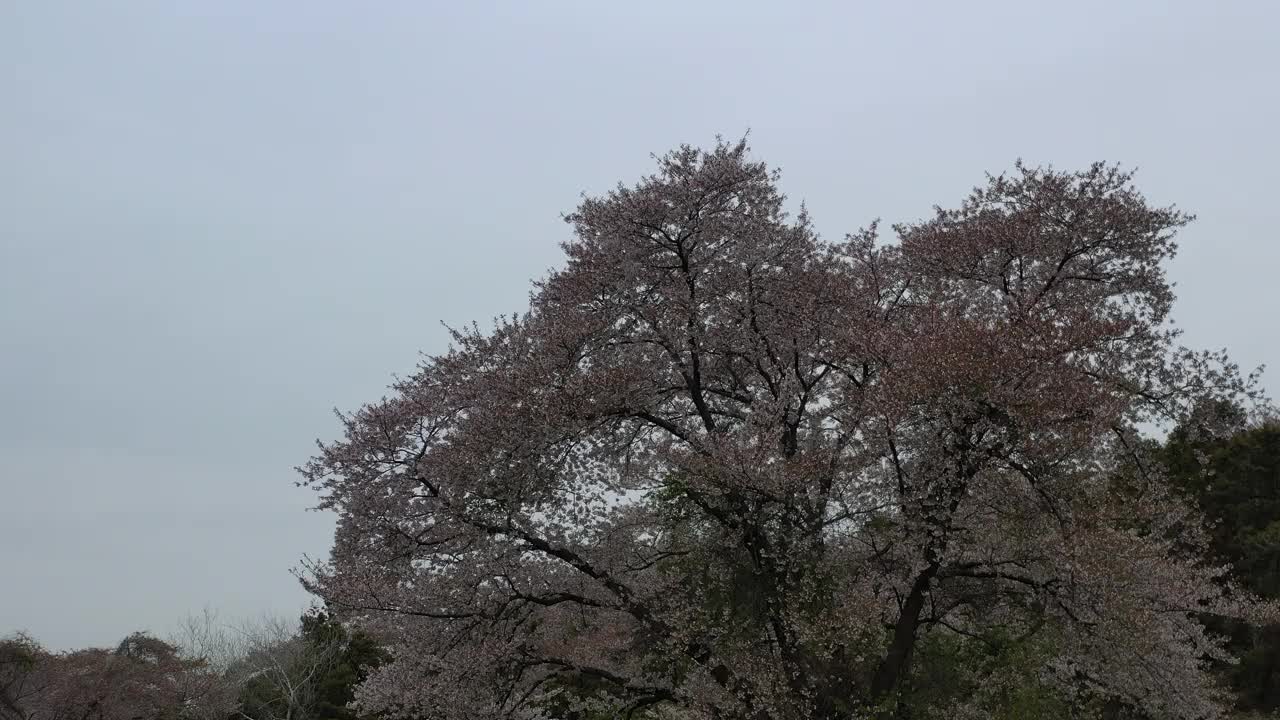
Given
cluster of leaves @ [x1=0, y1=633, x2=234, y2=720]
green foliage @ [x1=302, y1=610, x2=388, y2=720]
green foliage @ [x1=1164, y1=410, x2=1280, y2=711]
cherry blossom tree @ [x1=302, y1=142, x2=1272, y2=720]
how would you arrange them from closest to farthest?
cherry blossom tree @ [x1=302, y1=142, x2=1272, y2=720] → green foliage @ [x1=1164, y1=410, x2=1280, y2=711] → cluster of leaves @ [x1=0, y1=633, x2=234, y2=720] → green foliage @ [x1=302, y1=610, x2=388, y2=720]

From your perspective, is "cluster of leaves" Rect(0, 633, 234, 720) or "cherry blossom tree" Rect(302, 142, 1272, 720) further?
"cluster of leaves" Rect(0, 633, 234, 720)

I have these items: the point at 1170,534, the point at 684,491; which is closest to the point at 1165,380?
the point at 684,491

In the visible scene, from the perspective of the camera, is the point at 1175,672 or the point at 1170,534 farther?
the point at 1170,534

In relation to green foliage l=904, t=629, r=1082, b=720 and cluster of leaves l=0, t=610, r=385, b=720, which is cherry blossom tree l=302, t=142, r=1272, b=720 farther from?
cluster of leaves l=0, t=610, r=385, b=720

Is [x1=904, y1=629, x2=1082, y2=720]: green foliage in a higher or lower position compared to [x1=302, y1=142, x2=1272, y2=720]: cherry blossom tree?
lower

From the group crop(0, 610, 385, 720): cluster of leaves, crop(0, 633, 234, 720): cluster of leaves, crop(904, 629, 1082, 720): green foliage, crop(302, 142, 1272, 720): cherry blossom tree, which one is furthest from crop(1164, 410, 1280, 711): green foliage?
crop(0, 633, 234, 720): cluster of leaves

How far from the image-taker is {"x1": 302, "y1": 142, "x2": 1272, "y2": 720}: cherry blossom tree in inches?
571

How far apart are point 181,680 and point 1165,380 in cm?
4187

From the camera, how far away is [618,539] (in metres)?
18.4

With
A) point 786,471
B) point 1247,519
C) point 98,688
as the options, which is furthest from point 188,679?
point 1247,519

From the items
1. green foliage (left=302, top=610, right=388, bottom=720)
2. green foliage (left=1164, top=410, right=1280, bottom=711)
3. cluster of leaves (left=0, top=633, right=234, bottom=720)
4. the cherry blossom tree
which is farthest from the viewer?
green foliage (left=302, top=610, right=388, bottom=720)

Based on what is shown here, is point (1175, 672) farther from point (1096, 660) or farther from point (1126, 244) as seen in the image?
point (1126, 244)

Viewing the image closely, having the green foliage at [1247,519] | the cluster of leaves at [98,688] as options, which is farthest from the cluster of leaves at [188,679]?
the green foliage at [1247,519]

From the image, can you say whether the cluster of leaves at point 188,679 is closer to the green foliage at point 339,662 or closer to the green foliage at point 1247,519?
the green foliage at point 339,662
